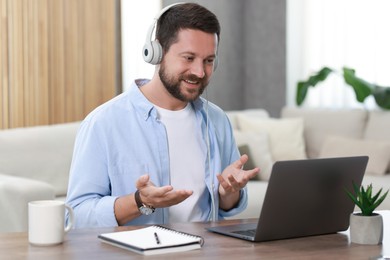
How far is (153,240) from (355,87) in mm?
4160

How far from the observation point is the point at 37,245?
5.49 ft

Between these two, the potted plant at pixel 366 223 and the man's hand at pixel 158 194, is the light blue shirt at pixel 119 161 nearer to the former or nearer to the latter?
the man's hand at pixel 158 194

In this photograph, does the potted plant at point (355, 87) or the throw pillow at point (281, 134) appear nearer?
the throw pillow at point (281, 134)

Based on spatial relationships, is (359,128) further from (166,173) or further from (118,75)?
(166,173)

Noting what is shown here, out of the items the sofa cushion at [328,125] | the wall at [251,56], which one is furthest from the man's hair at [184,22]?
the wall at [251,56]

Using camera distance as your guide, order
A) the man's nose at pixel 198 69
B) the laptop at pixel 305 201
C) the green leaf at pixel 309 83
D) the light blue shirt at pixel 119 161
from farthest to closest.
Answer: the green leaf at pixel 309 83 < the man's nose at pixel 198 69 < the light blue shirt at pixel 119 161 < the laptop at pixel 305 201

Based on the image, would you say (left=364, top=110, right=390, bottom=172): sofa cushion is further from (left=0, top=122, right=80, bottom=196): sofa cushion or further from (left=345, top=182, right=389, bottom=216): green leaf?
(left=345, top=182, right=389, bottom=216): green leaf

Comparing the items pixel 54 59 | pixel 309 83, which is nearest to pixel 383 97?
pixel 309 83

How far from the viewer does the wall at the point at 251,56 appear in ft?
22.3

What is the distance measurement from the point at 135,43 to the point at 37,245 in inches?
173

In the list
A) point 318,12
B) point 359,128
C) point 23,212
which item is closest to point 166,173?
point 23,212

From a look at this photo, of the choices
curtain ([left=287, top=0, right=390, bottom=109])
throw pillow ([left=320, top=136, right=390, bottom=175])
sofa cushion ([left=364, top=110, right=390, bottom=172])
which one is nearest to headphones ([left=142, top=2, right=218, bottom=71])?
throw pillow ([left=320, top=136, right=390, bottom=175])

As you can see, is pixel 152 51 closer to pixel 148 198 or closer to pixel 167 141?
pixel 167 141

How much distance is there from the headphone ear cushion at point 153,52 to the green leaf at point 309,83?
3.75 m
